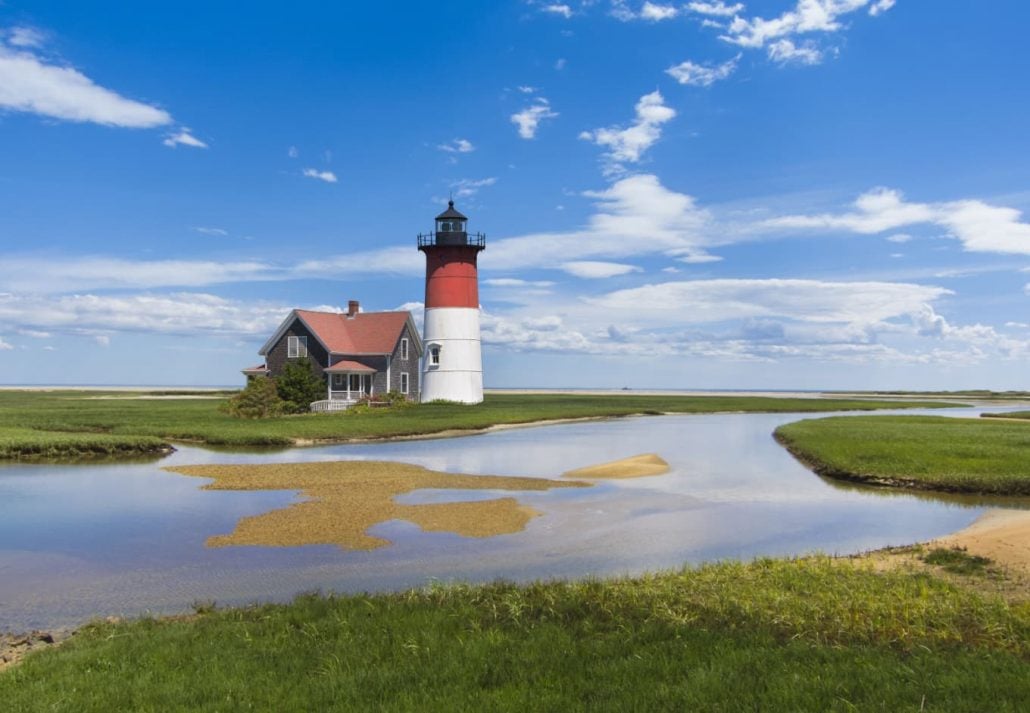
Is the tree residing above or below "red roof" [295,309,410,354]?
below

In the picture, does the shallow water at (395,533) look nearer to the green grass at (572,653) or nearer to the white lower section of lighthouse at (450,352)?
the green grass at (572,653)

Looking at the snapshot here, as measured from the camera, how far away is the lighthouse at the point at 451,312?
59531 mm

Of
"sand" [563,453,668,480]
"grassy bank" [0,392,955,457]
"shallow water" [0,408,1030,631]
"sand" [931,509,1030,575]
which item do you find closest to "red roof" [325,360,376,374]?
"grassy bank" [0,392,955,457]

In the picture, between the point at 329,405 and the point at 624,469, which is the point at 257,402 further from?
the point at 624,469

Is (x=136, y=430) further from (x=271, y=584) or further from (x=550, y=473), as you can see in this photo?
(x=271, y=584)

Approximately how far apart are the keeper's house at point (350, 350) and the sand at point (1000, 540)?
145 ft

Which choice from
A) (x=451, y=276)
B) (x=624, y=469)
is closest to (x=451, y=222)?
(x=451, y=276)

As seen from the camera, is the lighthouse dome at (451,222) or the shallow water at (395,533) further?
the lighthouse dome at (451,222)

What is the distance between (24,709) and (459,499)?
1449cm

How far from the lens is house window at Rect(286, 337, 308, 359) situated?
188ft

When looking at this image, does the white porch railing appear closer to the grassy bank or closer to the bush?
the bush

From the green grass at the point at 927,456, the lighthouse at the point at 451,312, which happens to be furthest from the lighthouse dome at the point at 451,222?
the green grass at the point at 927,456

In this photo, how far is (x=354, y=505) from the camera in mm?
19641

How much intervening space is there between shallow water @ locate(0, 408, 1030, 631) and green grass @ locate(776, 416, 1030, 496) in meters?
1.37
